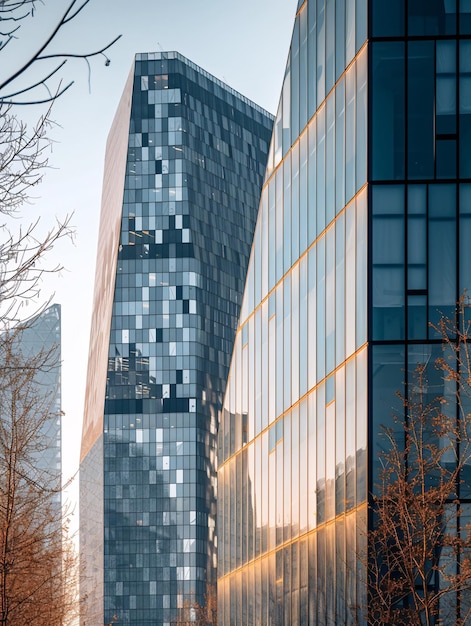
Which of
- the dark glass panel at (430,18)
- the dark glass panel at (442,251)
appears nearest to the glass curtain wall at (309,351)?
the dark glass panel at (430,18)

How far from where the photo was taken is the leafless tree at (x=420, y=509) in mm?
26391

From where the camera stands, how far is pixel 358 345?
109ft

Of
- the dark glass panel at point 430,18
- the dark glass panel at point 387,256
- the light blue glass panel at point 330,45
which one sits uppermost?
the light blue glass panel at point 330,45

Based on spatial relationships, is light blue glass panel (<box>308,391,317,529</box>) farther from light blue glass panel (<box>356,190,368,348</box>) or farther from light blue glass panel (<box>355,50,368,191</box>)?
light blue glass panel (<box>355,50,368,191</box>)

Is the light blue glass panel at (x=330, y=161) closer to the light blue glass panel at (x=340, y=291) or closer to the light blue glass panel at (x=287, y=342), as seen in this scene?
the light blue glass panel at (x=340, y=291)

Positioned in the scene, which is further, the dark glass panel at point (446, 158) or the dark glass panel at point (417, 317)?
the dark glass panel at point (446, 158)

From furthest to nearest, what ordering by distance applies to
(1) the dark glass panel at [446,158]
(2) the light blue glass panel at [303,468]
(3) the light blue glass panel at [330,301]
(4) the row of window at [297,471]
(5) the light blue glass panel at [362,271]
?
(2) the light blue glass panel at [303,468]
(3) the light blue glass panel at [330,301]
(4) the row of window at [297,471]
(1) the dark glass panel at [446,158]
(5) the light blue glass panel at [362,271]

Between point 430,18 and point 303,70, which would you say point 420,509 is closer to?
point 430,18

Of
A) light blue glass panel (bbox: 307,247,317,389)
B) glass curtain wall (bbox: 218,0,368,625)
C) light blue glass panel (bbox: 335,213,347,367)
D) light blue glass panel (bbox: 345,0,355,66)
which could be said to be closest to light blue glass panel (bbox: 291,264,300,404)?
glass curtain wall (bbox: 218,0,368,625)

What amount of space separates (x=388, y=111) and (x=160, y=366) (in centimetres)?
11970

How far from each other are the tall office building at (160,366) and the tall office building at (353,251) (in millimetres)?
106747

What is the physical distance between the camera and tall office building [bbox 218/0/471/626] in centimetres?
3244

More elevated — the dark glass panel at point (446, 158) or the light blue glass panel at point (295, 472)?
the dark glass panel at point (446, 158)

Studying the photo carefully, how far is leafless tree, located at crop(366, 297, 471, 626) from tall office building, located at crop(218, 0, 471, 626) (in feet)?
2.19
